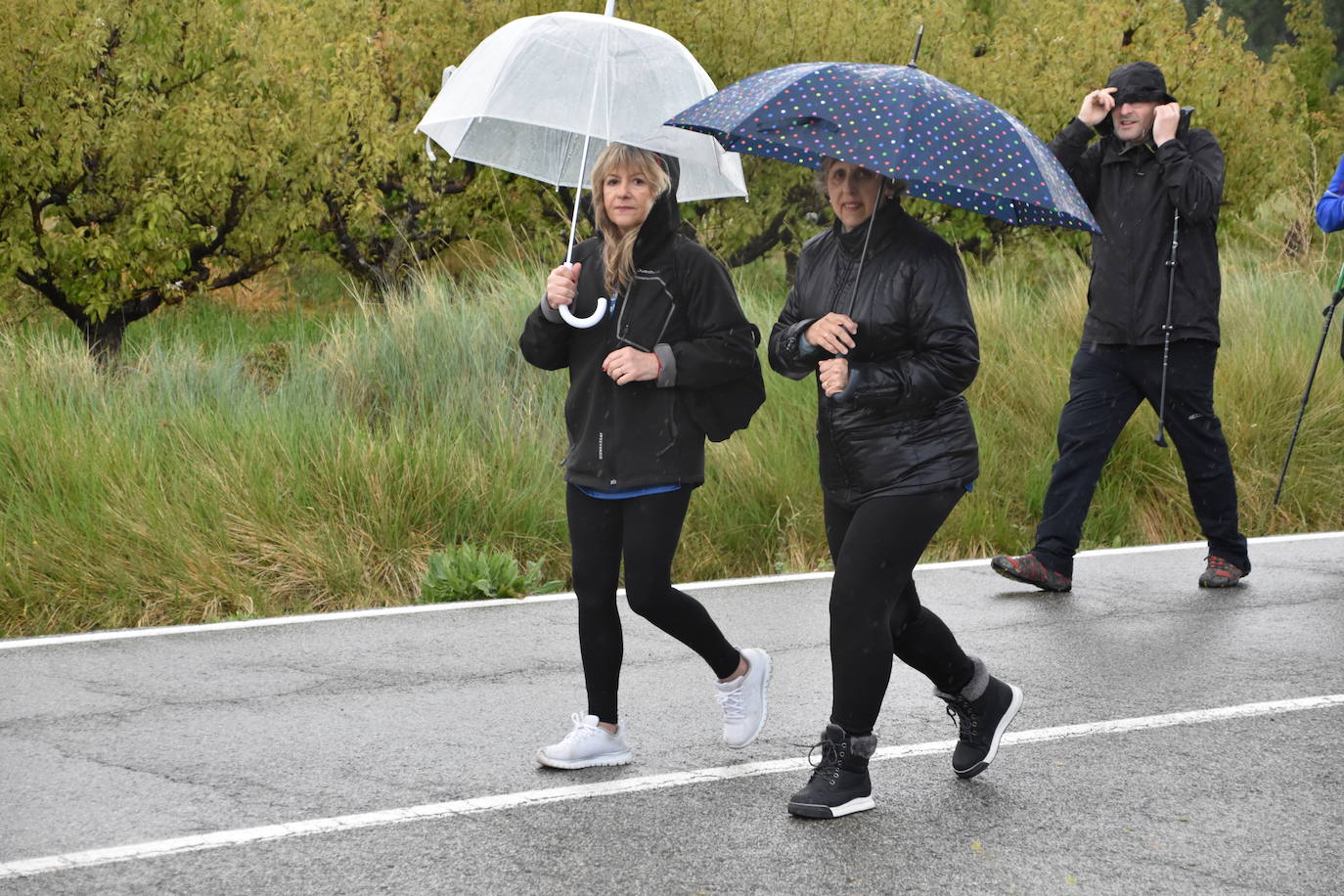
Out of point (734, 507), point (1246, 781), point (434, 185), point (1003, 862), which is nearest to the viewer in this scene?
point (1003, 862)

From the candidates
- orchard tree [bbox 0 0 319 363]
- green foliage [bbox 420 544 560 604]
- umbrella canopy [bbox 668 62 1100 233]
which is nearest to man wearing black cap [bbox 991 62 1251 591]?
green foliage [bbox 420 544 560 604]

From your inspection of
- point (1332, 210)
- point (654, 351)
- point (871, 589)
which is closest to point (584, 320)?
point (654, 351)

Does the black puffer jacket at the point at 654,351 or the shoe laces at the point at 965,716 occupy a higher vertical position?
the black puffer jacket at the point at 654,351

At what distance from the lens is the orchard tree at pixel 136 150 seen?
42.4 ft

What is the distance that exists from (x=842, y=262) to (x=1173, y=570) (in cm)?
438

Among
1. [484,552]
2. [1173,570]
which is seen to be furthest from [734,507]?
[1173,570]

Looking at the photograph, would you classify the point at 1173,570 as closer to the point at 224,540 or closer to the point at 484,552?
the point at 484,552

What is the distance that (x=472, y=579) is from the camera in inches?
304

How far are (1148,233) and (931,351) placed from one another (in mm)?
3388

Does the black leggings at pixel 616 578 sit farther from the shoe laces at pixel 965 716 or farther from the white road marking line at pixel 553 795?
the shoe laces at pixel 965 716

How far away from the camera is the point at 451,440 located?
898cm

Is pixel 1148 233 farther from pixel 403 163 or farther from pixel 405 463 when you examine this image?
pixel 403 163

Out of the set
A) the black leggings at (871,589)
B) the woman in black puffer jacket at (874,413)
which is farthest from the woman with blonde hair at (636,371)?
the black leggings at (871,589)

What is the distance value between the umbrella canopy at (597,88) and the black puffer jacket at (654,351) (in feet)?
0.91
